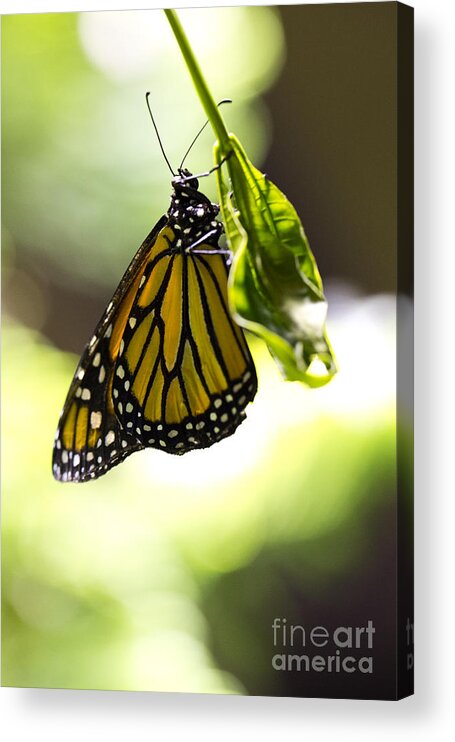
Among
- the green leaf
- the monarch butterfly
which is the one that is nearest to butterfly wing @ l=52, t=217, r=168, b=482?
the monarch butterfly

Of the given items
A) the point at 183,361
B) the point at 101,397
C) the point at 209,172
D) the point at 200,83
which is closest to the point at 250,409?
the point at 183,361

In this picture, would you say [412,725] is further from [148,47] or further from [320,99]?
[148,47]

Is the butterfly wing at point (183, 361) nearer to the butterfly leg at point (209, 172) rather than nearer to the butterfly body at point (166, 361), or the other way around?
the butterfly body at point (166, 361)

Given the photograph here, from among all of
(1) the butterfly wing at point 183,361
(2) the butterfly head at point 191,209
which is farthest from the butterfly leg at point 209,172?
(1) the butterfly wing at point 183,361

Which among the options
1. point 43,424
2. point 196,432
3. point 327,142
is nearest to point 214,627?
point 196,432

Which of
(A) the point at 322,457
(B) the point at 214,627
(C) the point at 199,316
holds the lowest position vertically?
(B) the point at 214,627
